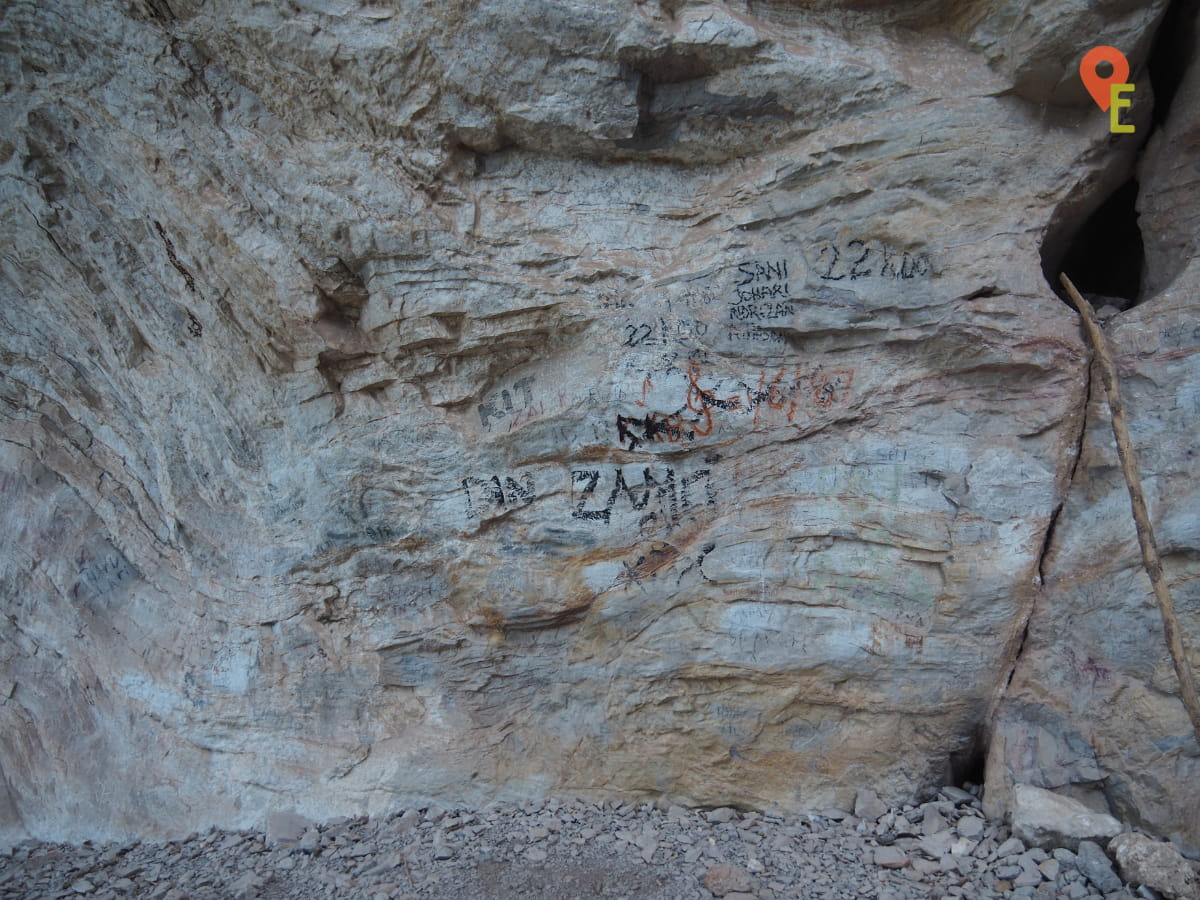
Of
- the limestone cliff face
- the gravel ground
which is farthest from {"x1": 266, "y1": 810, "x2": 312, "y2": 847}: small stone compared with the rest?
the limestone cliff face

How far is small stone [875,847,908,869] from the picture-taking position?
424 cm

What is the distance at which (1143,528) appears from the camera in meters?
4.05

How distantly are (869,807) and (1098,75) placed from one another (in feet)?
13.9

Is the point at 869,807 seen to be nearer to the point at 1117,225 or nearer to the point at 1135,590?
the point at 1135,590

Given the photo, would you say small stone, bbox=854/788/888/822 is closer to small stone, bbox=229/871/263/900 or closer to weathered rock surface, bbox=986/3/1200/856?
weathered rock surface, bbox=986/3/1200/856

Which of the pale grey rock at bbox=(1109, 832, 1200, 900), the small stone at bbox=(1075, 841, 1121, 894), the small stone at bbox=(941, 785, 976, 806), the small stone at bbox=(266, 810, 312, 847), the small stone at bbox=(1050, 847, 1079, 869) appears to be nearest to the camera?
the pale grey rock at bbox=(1109, 832, 1200, 900)

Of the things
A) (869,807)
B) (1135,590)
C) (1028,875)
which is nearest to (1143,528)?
(1135,590)

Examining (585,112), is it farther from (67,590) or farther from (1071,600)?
(67,590)

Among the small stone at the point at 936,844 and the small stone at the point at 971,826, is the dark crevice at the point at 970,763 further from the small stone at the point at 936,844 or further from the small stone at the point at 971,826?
the small stone at the point at 936,844

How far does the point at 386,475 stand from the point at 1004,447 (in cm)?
368

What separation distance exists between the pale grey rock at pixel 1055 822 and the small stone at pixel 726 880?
1422 mm

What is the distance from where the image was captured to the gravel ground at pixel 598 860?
4.11m

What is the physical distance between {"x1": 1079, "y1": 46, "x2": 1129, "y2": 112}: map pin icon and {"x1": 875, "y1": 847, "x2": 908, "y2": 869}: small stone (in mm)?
4202

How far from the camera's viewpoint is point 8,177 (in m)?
5.20
